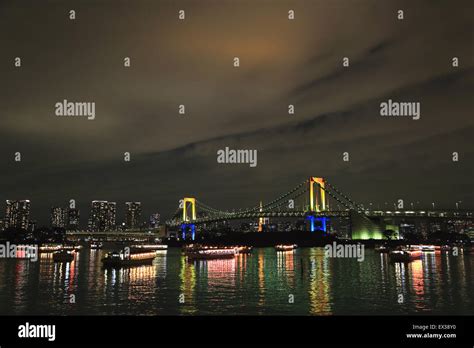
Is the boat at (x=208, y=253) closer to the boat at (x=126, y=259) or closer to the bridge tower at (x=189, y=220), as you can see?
the boat at (x=126, y=259)

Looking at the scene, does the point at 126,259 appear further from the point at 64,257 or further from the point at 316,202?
the point at 316,202

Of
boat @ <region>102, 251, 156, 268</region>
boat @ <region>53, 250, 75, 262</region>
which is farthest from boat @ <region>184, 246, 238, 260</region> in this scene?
boat @ <region>53, 250, 75, 262</region>

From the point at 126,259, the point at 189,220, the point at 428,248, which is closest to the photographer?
the point at 126,259

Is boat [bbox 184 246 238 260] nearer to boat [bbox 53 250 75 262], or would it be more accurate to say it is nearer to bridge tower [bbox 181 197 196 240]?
boat [bbox 53 250 75 262]

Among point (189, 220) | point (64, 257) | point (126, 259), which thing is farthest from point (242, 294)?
point (189, 220)
